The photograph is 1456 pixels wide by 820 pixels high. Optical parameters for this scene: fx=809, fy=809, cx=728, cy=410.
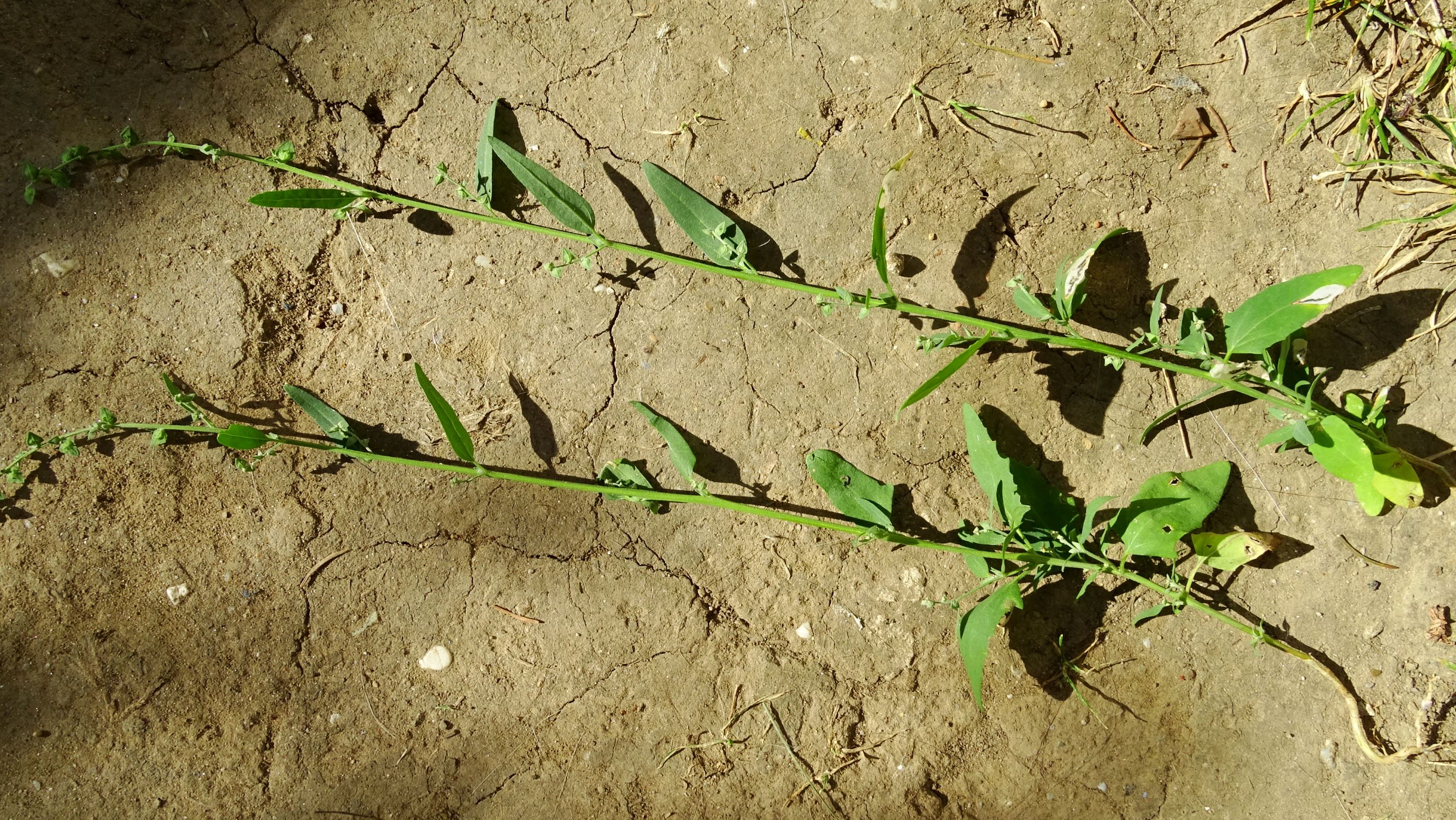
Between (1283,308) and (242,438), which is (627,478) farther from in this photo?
(1283,308)

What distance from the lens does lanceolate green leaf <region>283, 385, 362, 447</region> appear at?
2355 mm

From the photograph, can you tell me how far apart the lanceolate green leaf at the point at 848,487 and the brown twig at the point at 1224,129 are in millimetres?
1397

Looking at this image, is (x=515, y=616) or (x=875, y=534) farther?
(x=515, y=616)

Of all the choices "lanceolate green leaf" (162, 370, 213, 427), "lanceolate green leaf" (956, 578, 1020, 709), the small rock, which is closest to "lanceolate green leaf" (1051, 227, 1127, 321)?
"lanceolate green leaf" (956, 578, 1020, 709)

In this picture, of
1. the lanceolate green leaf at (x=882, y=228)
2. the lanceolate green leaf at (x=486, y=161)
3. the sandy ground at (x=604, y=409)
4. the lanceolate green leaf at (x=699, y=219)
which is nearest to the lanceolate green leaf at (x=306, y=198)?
the sandy ground at (x=604, y=409)

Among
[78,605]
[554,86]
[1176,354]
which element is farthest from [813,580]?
[78,605]

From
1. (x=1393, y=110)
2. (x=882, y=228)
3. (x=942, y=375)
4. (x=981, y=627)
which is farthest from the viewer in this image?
(x=1393, y=110)

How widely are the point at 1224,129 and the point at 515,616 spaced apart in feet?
8.33

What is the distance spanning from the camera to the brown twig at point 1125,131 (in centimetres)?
237

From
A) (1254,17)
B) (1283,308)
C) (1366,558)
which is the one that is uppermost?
(1254,17)

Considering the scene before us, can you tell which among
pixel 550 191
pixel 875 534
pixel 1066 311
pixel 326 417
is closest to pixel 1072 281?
pixel 1066 311

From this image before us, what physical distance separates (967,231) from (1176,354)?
0.70m

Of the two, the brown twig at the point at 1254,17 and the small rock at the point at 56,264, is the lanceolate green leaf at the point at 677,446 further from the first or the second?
the brown twig at the point at 1254,17

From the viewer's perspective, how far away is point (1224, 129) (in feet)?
7.76
